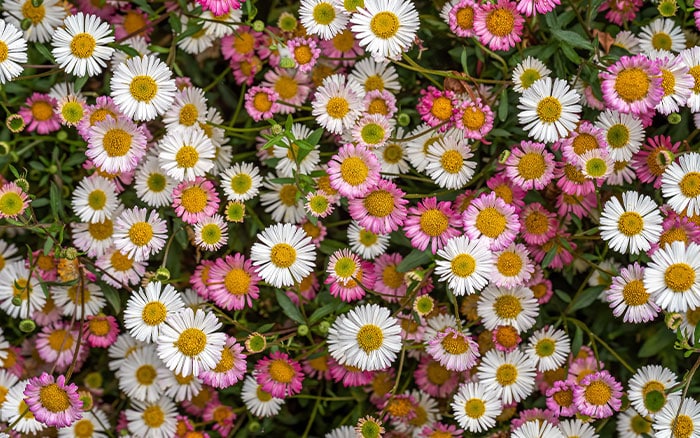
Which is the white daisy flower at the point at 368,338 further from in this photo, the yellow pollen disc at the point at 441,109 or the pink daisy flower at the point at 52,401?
the pink daisy flower at the point at 52,401

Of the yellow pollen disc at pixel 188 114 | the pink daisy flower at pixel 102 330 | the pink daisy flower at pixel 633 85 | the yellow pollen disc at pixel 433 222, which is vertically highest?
the pink daisy flower at pixel 633 85

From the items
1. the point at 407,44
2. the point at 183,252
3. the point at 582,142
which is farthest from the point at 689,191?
the point at 183,252

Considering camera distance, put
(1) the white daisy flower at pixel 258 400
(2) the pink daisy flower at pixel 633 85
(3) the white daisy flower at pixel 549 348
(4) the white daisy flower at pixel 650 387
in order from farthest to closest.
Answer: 1. (1) the white daisy flower at pixel 258 400
2. (3) the white daisy flower at pixel 549 348
3. (4) the white daisy flower at pixel 650 387
4. (2) the pink daisy flower at pixel 633 85

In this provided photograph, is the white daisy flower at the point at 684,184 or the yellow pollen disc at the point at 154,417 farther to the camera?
the yellow pollen disc at the point at 154,417

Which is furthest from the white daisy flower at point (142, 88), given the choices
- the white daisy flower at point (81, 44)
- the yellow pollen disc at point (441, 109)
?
the yellow pollen disc at point (441, 109)

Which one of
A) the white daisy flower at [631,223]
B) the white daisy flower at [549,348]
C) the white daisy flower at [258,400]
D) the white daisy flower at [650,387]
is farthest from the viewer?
the white daisy flower at [258,400]

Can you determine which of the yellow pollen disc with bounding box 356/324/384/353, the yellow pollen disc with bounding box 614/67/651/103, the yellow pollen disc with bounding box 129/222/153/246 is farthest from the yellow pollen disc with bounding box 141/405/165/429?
the yellow pollen disc with bounding box 614/67/651/103

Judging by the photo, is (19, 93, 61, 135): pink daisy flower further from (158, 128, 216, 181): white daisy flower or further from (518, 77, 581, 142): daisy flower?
(518, 77, 581, 142): daisy flower
